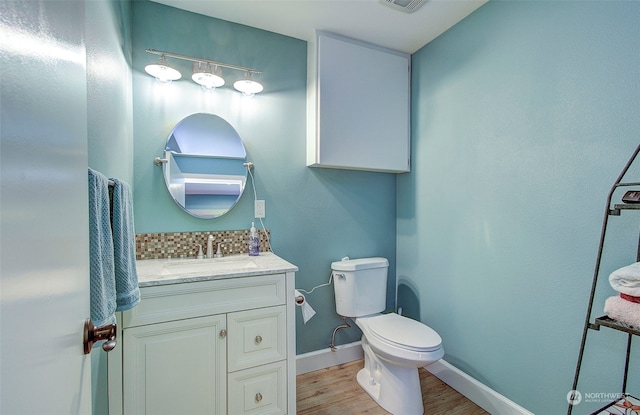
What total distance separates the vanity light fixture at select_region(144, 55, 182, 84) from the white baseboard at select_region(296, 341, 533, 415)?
205 centimetres

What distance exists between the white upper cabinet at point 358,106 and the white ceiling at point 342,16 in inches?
4.3

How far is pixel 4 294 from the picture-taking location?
33 centimetres

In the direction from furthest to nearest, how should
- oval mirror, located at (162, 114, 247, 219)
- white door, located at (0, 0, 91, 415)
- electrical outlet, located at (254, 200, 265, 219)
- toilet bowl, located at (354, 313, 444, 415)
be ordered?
electrical outlet, located at (254, 200, 265, 219), oval mirror, located at (162, 114, 247, 219), toilet bowl, located at (354, 313, 444, 415), white door, located at (0, 0, 91, 415)

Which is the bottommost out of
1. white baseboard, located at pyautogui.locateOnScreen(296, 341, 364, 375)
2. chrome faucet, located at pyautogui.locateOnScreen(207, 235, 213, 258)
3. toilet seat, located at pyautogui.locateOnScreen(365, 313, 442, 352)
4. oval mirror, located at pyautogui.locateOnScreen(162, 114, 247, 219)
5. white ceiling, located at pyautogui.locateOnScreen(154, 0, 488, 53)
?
white baseboard, located at pyautogui.locateOnScreen(296, 341, 364, 375)

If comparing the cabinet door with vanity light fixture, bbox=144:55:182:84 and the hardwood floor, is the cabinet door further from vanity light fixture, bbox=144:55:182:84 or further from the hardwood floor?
vanity light fixture, bbox=144:55:182:84

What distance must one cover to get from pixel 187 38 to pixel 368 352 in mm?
2365

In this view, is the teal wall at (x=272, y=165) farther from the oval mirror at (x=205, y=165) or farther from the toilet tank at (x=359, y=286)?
the toilet tank at (x=359, y=286)

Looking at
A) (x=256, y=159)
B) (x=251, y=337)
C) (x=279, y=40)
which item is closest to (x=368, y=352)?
(x=251, y=337)

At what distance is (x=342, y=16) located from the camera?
1.84m

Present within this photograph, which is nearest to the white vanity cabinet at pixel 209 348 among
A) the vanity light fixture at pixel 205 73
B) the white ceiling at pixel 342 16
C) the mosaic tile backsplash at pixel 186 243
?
the mosaic tile backsplash at pixel 186 243

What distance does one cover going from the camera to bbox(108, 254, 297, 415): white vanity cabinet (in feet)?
4.08

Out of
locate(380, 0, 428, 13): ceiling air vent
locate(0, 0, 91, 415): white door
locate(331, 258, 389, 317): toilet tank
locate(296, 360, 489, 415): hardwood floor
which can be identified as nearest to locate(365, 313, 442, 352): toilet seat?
locate(331, 258, 389, 317): toilet tank

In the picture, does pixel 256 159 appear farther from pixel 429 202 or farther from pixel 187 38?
pixel 429 202

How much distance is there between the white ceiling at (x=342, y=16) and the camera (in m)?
1.73
